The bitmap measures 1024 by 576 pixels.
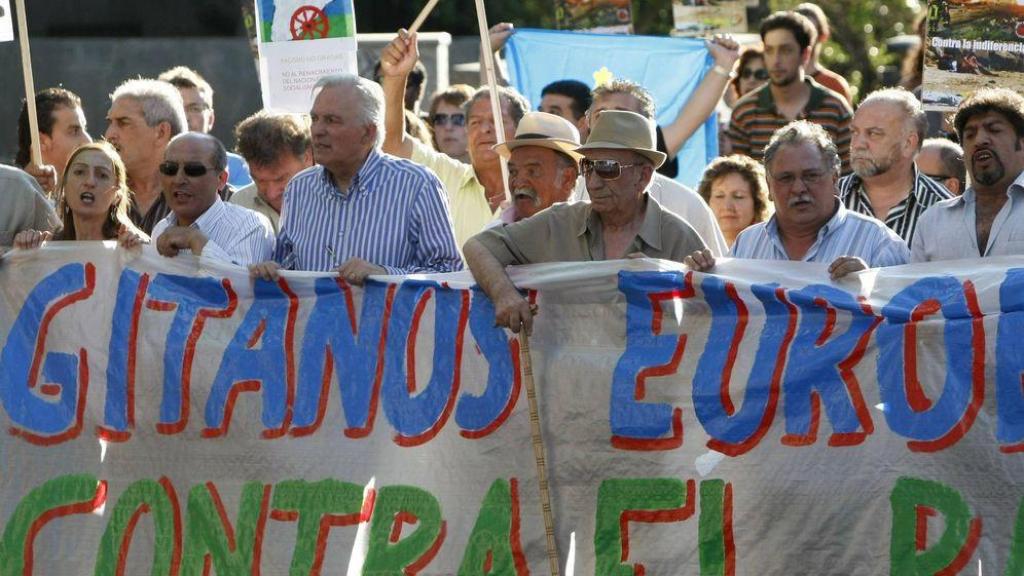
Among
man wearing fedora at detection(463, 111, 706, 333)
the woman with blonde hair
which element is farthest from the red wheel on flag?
man wearing fedora at detection(463, 111, 706, 333)

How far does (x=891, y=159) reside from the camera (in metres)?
7.38

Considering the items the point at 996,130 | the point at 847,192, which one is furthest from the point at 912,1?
the point at 996,130

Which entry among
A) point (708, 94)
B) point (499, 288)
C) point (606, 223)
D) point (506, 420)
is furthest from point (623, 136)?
point (708, 94)

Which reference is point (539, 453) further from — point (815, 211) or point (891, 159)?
point (891, 159)

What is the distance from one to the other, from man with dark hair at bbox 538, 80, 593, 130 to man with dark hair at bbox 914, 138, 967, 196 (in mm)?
1529

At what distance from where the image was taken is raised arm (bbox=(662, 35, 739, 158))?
9508mm

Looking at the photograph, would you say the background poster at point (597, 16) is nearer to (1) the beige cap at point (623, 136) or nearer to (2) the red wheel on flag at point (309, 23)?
(2) the red wheel on flag at point (309, 23)

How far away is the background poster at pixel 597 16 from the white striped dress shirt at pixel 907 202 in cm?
388

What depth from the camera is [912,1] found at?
66.2 ft

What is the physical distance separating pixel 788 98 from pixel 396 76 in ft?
7.95

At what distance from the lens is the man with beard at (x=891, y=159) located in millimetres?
7379

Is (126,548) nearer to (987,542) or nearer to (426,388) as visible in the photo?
(426,388)

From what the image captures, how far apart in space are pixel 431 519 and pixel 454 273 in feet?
2.62

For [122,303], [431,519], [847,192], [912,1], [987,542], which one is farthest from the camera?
[912,1]
